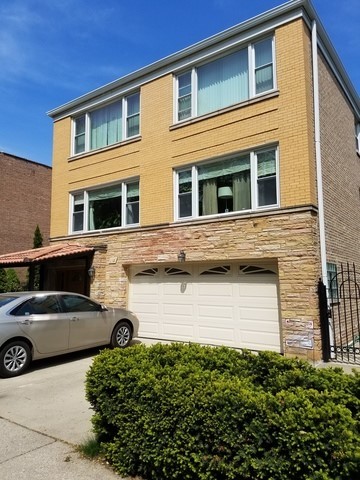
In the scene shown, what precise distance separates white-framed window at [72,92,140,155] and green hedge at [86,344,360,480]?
1003cm

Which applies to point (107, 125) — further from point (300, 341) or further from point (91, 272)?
point (300, 341)

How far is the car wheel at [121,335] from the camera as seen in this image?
960 cm

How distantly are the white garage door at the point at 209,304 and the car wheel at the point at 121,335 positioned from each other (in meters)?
1.46

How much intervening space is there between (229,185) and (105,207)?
4.90m

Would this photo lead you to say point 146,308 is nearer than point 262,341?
No

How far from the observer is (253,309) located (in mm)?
9617

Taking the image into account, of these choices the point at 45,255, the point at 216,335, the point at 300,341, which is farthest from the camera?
the point at 45,255

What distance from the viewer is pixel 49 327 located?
320 inches

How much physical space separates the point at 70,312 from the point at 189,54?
804cm

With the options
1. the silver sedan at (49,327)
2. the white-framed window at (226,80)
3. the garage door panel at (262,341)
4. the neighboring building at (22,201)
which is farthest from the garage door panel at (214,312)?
the neighboring building at (22,201)

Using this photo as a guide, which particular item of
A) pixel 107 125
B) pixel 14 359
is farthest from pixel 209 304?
pixel 107 125

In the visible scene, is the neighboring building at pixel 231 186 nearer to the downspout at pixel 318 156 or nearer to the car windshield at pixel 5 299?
the downspout at pixel 318 156

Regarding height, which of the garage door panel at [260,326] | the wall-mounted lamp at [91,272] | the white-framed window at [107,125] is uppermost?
the white-framed window at [107,125]

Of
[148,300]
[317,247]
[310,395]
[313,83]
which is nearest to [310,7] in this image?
[313,83]
